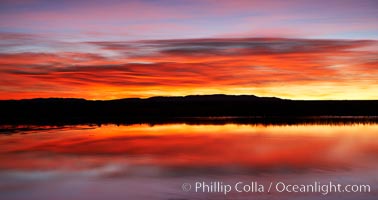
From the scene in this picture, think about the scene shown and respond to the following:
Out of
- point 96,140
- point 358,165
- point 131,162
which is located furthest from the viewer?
point 96,140

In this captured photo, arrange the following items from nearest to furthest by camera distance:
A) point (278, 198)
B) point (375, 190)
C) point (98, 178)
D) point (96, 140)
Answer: point (278, 198) → point (375, 190) → point (98, 178) → point (96, 140)

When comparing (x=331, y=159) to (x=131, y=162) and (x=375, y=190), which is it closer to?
(x=375, y=190)

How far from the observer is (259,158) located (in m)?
16.8

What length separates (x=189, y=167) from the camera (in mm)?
14875

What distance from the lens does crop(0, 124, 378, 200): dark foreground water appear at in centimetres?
1136

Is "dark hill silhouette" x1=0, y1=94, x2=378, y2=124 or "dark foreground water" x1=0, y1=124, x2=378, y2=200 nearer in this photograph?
"dark foreground water" x1=0, y1=124, x2=378, y2=200

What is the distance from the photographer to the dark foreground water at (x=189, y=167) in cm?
1136

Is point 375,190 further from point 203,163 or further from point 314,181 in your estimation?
point 203,163

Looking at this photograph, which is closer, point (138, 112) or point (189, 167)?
point (189, 167)

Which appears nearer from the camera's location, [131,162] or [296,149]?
[131,162]

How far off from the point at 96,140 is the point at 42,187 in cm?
1135

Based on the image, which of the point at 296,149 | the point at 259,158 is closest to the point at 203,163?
the point at 259,158

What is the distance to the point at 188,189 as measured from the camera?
1147 cm

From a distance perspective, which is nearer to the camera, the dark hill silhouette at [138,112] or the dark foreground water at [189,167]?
the dark foreground water at [189,167]
